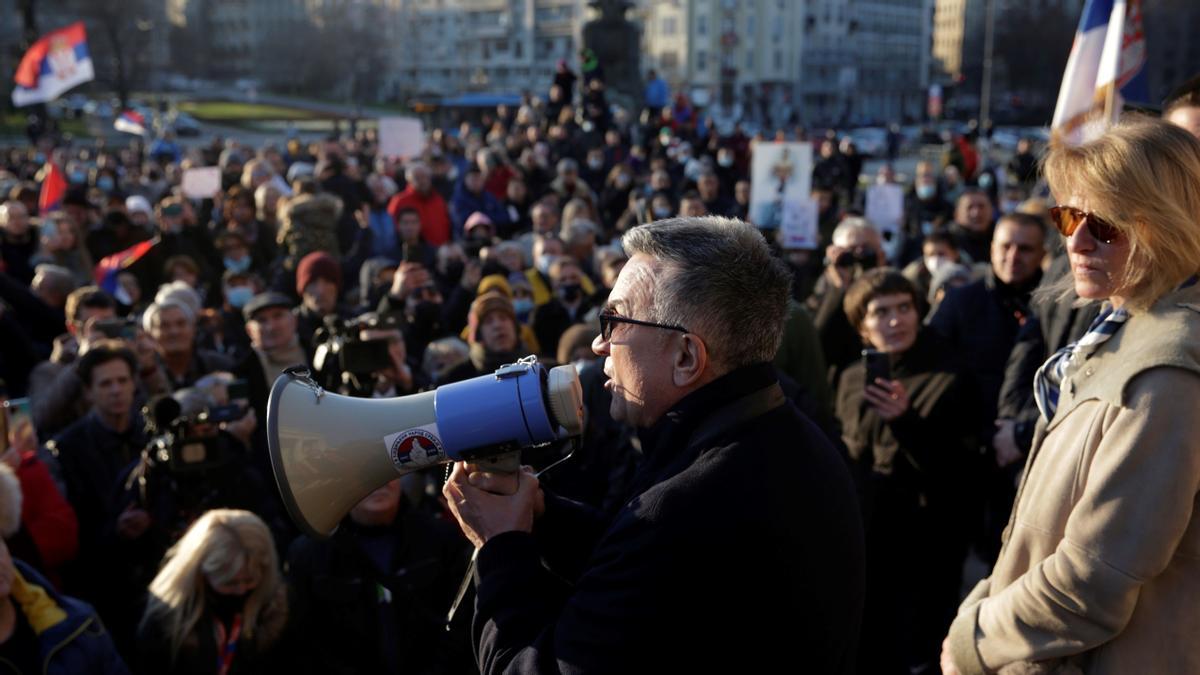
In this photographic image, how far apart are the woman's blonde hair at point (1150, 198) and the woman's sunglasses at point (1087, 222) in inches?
0.9

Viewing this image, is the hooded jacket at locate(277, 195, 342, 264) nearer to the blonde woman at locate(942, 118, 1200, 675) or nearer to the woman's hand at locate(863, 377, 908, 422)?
the woman's hand at locate(863, 377, 908, 422)

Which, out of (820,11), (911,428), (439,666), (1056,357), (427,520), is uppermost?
(820,11)

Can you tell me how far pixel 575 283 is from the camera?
22.7 ft

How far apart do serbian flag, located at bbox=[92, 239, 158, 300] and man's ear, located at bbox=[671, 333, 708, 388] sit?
6863 millimetres

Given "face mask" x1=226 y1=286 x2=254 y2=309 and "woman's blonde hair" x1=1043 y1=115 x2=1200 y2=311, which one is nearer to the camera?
"woman's blonde hair" x1=1043 y1=115 x2=1200 y2=311

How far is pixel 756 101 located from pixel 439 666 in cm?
7920

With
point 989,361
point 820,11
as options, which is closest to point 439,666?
point 989,361

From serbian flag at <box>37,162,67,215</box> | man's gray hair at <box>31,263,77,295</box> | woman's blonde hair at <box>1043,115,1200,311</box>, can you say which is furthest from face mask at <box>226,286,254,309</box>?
woman's blonde hair at <box>1043,115,1200,311</box>

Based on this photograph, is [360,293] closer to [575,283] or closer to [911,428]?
[575,283]

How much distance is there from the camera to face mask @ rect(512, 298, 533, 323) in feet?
23.3

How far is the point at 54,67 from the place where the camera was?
48.1ft

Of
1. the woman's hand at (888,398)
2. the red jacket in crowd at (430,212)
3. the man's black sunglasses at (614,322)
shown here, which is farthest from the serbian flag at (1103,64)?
the red jacket in crowd at (430,212)

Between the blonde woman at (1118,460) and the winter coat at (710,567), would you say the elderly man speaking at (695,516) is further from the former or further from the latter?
the blonde woman at (1118,460)

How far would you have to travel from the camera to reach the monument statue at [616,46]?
2573 centimetres
